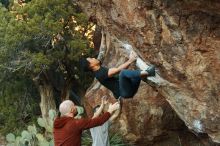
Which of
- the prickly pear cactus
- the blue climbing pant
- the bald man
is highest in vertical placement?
the blue climbing pant

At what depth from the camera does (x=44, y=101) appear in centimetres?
1609

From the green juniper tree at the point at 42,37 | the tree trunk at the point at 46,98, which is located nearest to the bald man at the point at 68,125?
the green juniper tree at the point at 42,37

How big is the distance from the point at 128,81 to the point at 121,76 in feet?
0.52

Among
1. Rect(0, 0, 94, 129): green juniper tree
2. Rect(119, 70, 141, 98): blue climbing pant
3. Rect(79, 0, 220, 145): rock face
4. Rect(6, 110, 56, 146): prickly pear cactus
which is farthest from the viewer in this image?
Rect(0, 0, 94, 129): green juniper tree

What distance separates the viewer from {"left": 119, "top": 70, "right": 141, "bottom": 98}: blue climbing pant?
745 centimetres

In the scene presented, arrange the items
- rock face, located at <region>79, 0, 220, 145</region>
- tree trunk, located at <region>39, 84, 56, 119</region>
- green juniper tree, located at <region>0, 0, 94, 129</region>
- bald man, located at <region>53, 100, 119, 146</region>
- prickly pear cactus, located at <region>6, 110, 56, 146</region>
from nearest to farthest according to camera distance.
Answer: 1. bald man, located at <region>53, 100, 119, 146</region>
2. rock face, located at <region>79, 0, 220, 145</region>
3. prickly pear cactus, located at <region>6, 110, 56, 146</region>
4. green juniper tree, located at <region>0, 0, 94, 129</region>
5. tree trunk, located at <region>39, 84, 56, 119</region>

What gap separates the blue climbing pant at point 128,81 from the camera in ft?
24.5

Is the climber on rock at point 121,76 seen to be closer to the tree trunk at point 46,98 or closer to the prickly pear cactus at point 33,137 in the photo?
the prickly pear cactus at point 33,137

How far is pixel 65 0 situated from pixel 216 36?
7104 mm

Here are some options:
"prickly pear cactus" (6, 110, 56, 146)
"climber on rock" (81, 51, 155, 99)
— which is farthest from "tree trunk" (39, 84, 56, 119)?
"climber on rock" (81, 51, 155, 99)

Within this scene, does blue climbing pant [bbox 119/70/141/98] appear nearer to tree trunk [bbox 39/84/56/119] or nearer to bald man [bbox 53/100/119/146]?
bald man [bbox 53/100/119/146]

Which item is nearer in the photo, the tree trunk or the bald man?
the bald man

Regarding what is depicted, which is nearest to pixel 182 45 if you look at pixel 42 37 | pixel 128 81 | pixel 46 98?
pixel 128 81

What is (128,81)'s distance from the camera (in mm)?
7605
